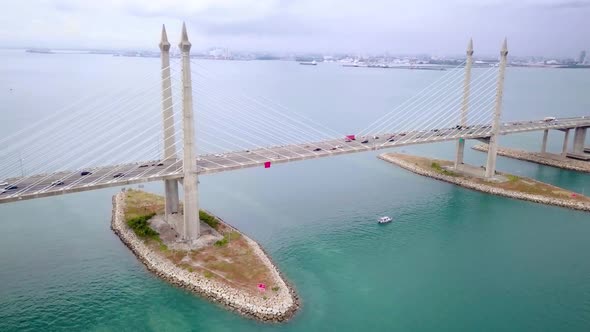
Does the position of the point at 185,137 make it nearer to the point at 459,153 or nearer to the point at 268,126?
the point at 459,153

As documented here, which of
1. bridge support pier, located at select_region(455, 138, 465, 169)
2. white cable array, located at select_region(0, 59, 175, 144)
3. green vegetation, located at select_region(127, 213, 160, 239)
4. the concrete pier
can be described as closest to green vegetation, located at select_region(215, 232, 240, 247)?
green vegetation, located at select_region(127, 213, 160, 239)

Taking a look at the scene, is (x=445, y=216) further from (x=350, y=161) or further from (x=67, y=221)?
(x=67, y=221)

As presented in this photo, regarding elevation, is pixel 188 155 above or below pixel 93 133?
above

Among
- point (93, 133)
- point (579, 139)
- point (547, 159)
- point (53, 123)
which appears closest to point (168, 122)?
point (93, 133)

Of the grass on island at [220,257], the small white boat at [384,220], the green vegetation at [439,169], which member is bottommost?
the small white boat at [384,220]

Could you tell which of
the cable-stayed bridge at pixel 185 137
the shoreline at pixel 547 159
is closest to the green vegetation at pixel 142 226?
the cable-stayed bridge at pixel 185 137

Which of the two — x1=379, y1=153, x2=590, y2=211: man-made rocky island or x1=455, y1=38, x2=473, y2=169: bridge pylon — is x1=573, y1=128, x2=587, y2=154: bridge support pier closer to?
x1=379, y1=153, x2=590, y2=211: man-made rocky island

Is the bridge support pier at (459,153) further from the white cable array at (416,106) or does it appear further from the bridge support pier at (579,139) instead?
the white cable array at (416,106)
